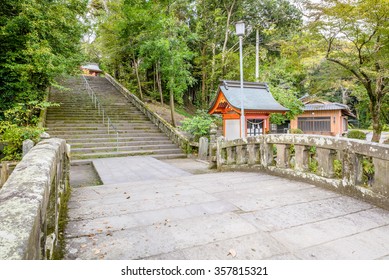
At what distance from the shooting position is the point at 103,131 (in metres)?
12.4

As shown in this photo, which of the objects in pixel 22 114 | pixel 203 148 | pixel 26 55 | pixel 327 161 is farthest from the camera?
pixel 203 148

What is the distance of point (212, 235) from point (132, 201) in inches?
60.4

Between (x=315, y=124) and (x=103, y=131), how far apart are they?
60.2ft

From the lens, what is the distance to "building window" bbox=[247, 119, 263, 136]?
11.6 metres

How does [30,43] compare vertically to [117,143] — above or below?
above

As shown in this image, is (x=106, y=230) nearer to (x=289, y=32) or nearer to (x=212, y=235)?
(x=212, y=235)


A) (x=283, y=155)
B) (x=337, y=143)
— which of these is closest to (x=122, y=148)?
(x=283, y=155)

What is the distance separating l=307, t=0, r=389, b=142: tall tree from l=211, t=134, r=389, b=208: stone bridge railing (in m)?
6.65

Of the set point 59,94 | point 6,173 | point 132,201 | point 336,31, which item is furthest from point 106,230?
point 59,94

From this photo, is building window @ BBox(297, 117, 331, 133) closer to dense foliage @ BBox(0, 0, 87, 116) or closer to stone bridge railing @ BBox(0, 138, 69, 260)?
dense foliage @ BBox(0, 0, 87, 116)

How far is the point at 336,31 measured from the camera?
32.4 feet

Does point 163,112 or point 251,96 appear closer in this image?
point 251,96

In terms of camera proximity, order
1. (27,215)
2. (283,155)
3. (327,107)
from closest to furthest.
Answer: (27,215) → (283,155) → (327,107)

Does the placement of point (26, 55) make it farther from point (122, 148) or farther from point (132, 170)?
point (132, 170)
